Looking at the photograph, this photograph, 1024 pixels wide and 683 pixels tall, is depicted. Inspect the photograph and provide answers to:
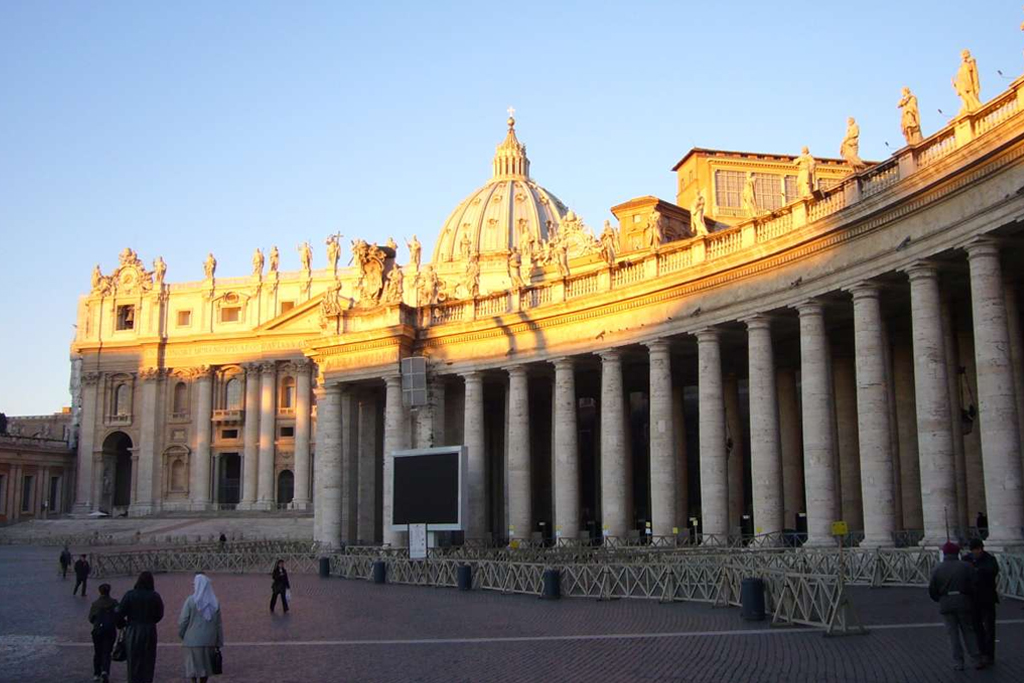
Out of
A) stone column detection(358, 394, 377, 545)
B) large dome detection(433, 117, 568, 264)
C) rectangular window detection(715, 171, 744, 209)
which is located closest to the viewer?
stone column detection(358, 394, 377, 545)

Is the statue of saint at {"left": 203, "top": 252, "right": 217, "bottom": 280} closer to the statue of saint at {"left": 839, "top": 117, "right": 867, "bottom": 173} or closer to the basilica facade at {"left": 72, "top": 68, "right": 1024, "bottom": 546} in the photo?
the basilica facade at {"left": 72, "top": 68, "right": 1024, "bottom": 546}

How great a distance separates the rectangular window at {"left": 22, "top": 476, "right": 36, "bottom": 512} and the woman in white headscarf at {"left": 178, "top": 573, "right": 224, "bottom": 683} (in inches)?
4325

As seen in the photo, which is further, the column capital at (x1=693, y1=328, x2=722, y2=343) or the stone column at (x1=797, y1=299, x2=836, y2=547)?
the column capital at (x1=693, y1=328, x2=722, y2=343)

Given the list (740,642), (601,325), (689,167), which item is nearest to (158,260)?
(689,167)

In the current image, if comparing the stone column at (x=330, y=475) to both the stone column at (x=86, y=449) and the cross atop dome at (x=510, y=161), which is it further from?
the cross atop dome at (x=510, y=161)

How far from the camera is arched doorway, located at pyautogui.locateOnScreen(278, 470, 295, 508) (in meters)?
111

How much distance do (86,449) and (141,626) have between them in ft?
363

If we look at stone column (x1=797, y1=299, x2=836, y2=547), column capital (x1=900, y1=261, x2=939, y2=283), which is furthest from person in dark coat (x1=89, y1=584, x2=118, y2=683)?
column capital (x1=900, y1=261, x2=939, y2=283)

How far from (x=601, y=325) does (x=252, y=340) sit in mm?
78712

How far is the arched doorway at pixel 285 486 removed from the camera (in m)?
111

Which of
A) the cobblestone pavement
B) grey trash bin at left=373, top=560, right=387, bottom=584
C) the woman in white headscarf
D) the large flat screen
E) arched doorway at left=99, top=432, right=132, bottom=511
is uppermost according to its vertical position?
arched doorway at left=99, top=432, right=132, bottom=511

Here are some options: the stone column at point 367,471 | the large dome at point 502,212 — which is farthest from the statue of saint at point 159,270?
the stone column at point 367,471

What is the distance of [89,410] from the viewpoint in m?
118

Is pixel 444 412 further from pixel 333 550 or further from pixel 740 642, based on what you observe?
pixel 740 642
